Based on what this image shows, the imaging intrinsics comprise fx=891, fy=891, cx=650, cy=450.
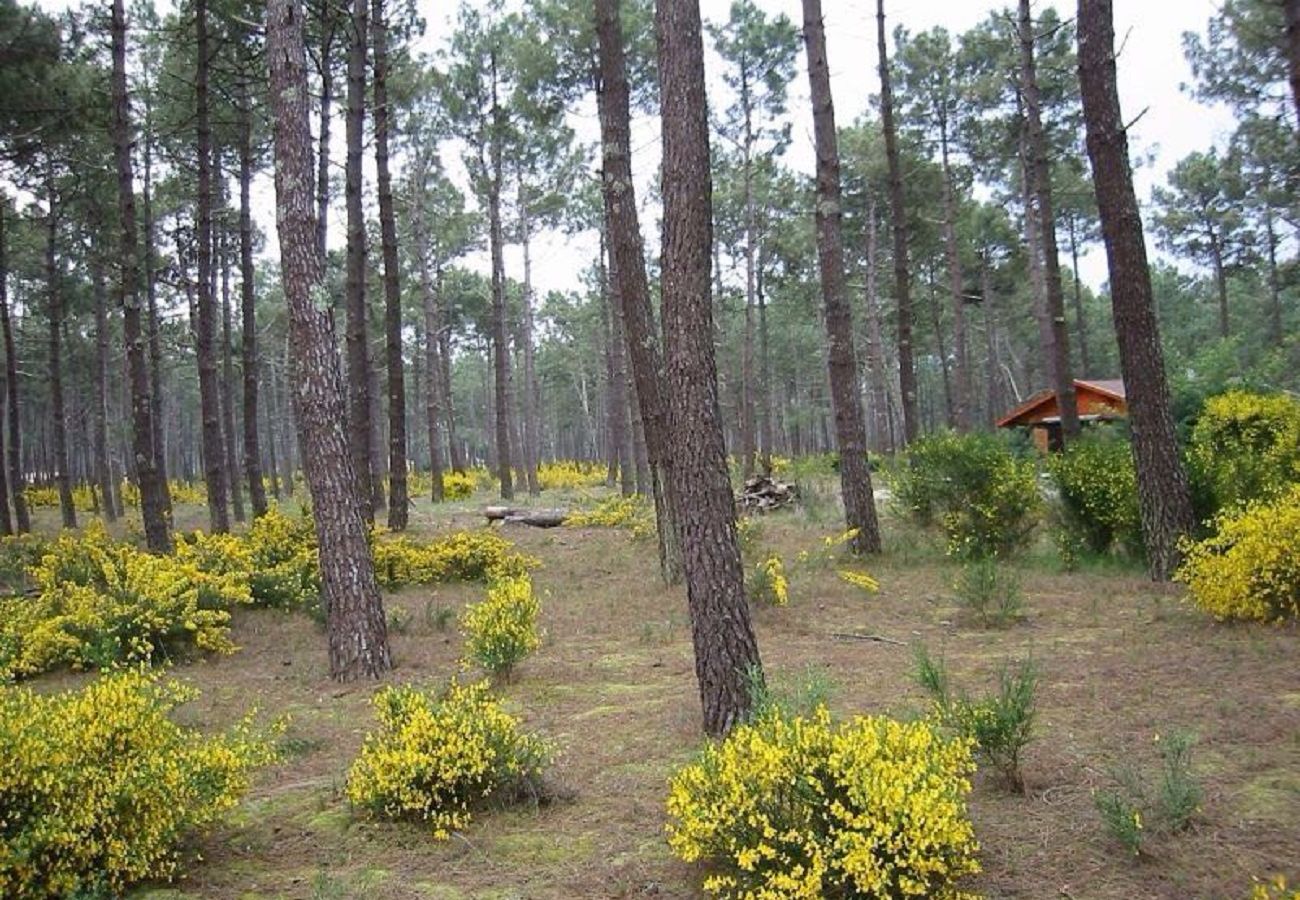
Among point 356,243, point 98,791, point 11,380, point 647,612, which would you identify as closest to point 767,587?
point 647,612

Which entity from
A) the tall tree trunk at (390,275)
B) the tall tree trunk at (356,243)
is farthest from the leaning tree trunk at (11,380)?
the tall tree trunk at (356,243)

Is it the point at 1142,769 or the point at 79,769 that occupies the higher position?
the point at 79,769

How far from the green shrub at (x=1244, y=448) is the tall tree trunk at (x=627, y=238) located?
5074mm

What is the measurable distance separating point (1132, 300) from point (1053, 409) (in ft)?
67.9

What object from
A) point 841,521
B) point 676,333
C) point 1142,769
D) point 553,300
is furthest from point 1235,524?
point 553,300

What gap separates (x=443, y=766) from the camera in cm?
404

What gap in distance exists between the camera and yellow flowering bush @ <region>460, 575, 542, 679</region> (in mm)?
6395

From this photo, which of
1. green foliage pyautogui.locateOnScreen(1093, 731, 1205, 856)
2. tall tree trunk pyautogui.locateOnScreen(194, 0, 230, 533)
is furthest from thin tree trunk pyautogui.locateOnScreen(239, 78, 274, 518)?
green foliage pyautogui.locateOnScreen(1093, 731, 1205, 856)

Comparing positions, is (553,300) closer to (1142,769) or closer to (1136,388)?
(1136,388)

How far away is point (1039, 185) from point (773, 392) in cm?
4528

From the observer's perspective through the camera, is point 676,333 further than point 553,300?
No

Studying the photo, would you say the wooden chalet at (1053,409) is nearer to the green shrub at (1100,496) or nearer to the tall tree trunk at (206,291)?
the green shrub at (1100,496)

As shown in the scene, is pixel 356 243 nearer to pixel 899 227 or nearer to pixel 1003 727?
pixel 899 227

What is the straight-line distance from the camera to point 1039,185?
14.0 m
